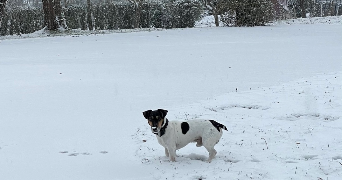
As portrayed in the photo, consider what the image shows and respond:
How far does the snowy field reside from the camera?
560 centimetres

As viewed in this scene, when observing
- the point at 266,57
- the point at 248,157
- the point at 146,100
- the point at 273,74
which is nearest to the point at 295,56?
the point at 266,57

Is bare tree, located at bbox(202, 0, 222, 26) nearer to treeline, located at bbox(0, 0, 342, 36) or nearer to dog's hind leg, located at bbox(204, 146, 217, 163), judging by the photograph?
treeline, located at bbox(0, 0, 342, 36)

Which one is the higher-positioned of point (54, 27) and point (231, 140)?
point (54, 27)

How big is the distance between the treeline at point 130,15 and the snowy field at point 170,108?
11297 mm

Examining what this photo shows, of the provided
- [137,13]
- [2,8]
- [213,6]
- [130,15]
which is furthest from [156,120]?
[130,15]

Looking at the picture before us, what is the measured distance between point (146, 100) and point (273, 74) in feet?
15.4

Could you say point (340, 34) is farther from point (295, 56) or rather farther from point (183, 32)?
point (183, 32)

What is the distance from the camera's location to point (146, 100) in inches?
377

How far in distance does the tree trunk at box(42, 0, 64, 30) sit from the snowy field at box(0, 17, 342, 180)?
8237 millimetres

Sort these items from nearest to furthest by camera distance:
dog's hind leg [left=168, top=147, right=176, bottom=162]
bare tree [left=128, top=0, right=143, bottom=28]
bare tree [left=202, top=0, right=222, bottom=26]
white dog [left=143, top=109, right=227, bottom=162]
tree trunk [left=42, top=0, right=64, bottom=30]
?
white dog [left=143, top=109, right=227, bottom=162] < dog's hind leg [left=168, top=147, right=176, bottom=162] < tree trunk [left=42, top=0, right=64, bottom=30] < bare tree [left=202, top=0, right=222, bottom=26] < bare tree [left=128, top=0, right=143, bottom=28]

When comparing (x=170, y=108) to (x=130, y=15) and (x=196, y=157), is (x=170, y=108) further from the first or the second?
(x=130, y=15)

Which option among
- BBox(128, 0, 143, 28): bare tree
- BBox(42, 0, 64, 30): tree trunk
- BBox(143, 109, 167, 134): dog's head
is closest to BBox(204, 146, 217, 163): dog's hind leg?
BBox(143, 109, 167, 134): dog's head

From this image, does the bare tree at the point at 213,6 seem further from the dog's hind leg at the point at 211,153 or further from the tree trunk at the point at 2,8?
the dog's hind leg at the point at 211,153

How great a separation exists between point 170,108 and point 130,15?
22.1 metres
